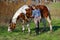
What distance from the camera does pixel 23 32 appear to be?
1423cm

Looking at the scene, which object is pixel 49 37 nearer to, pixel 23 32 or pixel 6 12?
pixel 23 32

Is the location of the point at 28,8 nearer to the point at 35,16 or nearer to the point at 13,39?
the point at 35,16

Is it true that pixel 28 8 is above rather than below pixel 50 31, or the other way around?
above

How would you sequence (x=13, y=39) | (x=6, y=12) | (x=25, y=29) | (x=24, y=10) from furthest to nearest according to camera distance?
(x=6, y=12), (x=25, y=29), (x=24, y=10), (x=13, y=39)

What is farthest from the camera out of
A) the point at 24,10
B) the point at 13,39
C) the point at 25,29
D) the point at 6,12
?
the point at 6,12

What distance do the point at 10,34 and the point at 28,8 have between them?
1642 mm

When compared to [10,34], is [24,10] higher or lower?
higher

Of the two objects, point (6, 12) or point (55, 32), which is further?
point (6, 12)

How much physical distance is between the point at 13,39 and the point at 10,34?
1275 millimetres

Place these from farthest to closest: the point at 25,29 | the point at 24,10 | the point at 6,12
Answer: the point at 6,12, the point at 25,29, the point at 24,10

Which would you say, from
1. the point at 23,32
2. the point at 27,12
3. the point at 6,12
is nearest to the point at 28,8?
the point at 27,12

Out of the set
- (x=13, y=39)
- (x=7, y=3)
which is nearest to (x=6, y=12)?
(x=7, y=3)

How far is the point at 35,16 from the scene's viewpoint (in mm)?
13695

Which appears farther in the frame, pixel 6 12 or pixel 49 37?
pixel 6 12
